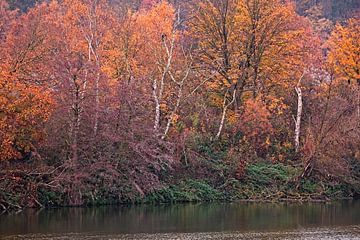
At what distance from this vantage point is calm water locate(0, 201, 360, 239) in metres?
28.3

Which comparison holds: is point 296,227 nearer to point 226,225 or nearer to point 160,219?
point 226,225

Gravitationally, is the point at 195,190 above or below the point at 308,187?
below

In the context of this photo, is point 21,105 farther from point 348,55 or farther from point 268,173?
point 348,55

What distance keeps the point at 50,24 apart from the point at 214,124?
14010 mm

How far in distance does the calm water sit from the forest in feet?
8.51

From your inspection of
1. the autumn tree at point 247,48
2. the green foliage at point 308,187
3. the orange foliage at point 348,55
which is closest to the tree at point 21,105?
the autumn tree at point 247,48

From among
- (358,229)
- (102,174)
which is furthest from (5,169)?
(358,229)

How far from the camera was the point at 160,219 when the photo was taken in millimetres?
33812

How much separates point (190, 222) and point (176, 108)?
1351 centimetres

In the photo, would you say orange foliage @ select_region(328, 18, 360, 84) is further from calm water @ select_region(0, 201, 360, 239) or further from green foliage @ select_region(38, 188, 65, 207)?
green foliage @ select_region(38, 188, 65, 207)

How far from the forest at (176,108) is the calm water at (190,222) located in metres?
2.59

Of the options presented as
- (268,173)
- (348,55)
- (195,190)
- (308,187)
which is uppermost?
(348,55)

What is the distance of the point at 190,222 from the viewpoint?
107 feet

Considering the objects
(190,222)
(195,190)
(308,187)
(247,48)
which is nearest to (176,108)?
(195,190)
